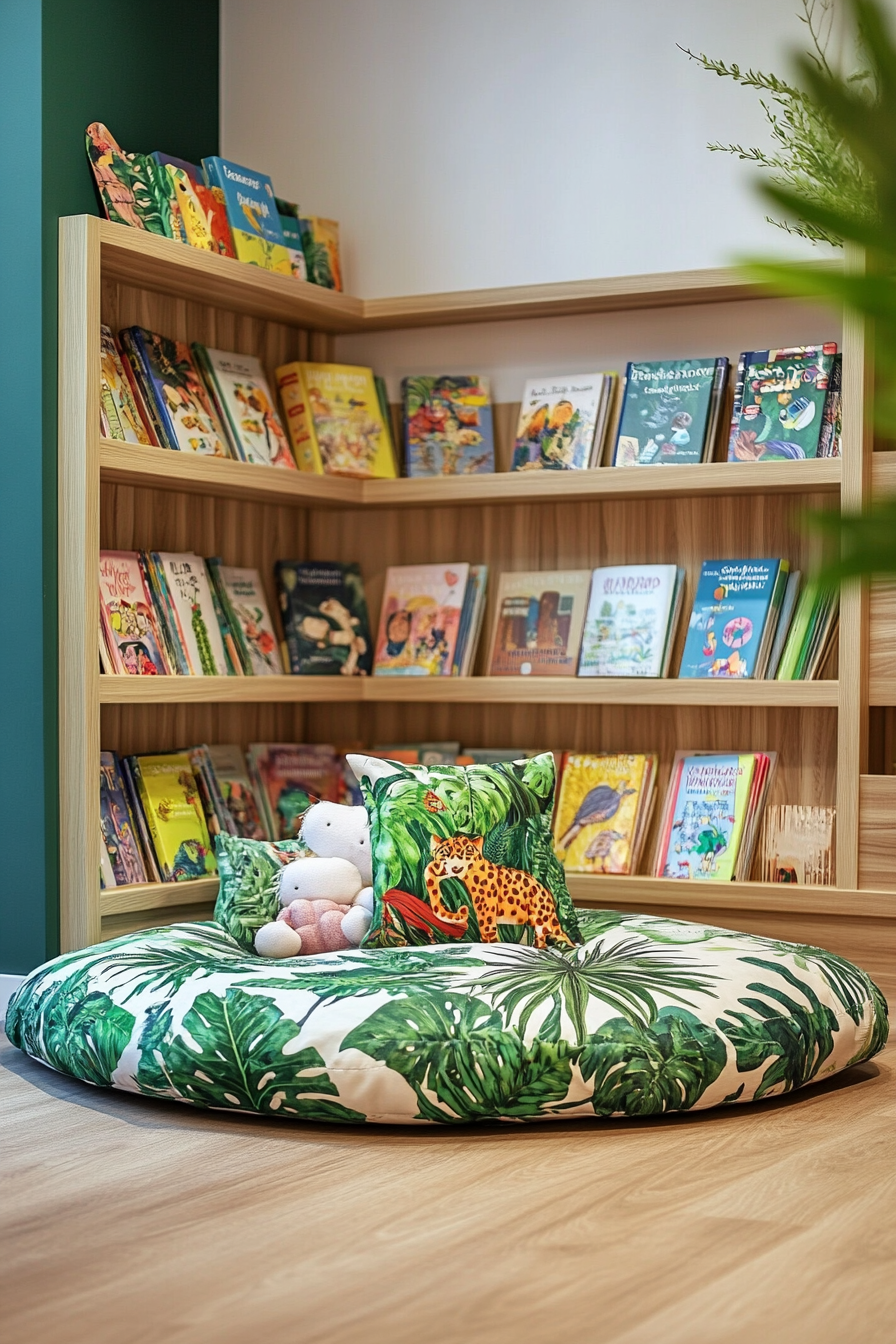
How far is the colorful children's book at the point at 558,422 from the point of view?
3.62 metres

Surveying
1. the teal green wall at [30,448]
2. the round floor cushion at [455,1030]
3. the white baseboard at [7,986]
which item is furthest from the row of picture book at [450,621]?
the round floor cushion at [455,1030]

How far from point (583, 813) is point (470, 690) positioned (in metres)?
0.41

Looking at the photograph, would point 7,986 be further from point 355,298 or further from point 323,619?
point 355,298

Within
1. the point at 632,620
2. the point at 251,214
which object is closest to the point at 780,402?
the point at 632,620

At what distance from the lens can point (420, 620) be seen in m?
3.86

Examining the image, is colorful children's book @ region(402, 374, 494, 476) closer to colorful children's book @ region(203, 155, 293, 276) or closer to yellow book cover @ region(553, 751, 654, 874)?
colorful children's book @ region(203, 155, 293, 276)

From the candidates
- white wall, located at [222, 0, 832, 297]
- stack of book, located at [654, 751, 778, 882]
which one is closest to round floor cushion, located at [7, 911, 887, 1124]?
stack of book, located at [654, 751, 778, 882]

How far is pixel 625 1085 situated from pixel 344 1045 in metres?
0.42

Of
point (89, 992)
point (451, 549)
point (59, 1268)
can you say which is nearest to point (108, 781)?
point (89, 992)

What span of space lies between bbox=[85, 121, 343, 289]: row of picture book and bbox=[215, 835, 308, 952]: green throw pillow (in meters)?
1.36

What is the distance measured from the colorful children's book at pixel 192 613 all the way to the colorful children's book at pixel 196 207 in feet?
2.34

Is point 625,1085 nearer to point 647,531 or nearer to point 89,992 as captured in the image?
point 89,992

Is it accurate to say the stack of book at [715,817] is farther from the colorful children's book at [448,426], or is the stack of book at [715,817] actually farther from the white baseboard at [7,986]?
the white baseboard at [7,986]

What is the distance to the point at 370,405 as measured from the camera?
3873 mm
